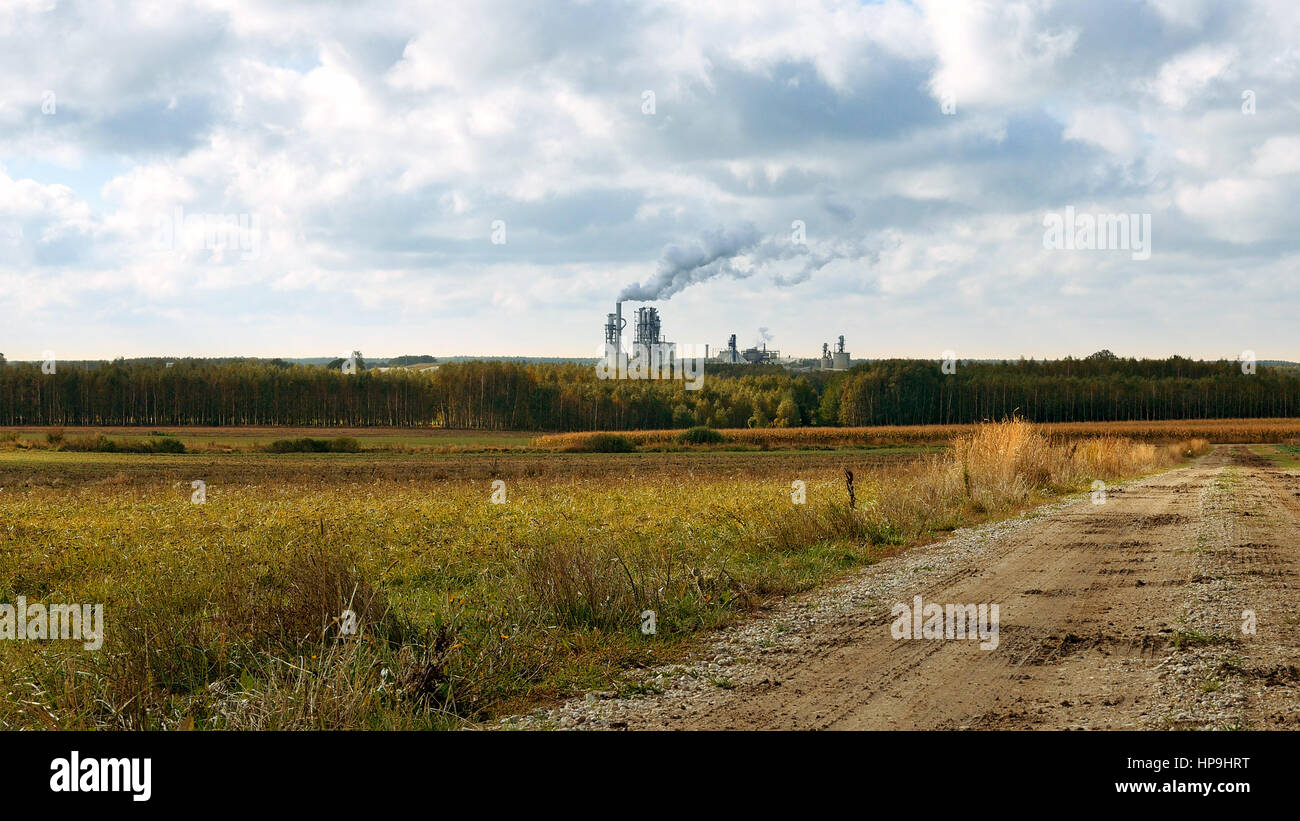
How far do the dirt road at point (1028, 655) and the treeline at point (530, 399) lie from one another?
4105 inches

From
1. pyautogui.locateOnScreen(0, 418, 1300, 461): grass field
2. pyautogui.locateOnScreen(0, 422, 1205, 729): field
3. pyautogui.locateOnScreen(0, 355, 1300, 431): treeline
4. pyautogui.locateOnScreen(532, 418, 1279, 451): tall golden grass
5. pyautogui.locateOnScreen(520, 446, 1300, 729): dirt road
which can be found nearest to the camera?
pyautogui.locateOnScreen(520, 446, 1300, 729): dirt road

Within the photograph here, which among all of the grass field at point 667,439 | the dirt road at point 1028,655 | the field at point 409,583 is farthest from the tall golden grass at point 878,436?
the dirt road at point 1028,655

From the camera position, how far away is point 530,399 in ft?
399

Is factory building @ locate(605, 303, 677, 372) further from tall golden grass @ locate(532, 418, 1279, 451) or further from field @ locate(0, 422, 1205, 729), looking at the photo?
field @ locate(0, 422, 1205, 729)

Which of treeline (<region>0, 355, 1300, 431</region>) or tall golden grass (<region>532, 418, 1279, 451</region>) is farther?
treeline (<region>0, 355, 1300, 431</region>)

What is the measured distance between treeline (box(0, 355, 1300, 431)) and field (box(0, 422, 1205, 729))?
93.7 metres

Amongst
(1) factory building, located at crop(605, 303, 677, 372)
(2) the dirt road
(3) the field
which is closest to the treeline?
(1) factory building, located at crop(605, 303, 677, 372)

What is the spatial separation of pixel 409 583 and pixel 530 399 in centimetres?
10948

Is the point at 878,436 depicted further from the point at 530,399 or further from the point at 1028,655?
the point at 1028,655

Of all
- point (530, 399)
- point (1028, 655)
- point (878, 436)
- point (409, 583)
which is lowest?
point (878, 436)

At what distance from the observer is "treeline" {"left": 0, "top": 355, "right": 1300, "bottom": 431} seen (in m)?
114

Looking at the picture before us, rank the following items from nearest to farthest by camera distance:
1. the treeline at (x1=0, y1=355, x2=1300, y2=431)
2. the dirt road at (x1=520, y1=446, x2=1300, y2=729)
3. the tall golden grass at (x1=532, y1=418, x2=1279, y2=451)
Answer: the dirt road at (x1=520, y1=446, x2=1300, y2=729) → the tall golden grass at (x1=532, y1=418, x2=1279, y2=451) → the treeline at (x1=0, y1=355, x2=1300, y2=431)

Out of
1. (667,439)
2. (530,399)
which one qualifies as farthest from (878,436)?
(530,399)
